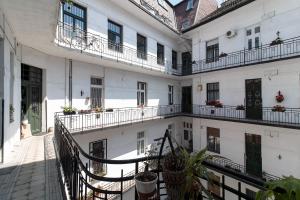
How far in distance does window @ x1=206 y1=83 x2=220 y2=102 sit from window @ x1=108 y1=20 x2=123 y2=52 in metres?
7.31

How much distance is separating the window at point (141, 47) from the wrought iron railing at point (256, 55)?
4.58m

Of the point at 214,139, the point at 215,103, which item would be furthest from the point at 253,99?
the point at 214,139

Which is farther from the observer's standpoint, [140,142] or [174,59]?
[174,59]

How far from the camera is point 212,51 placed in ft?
48.2

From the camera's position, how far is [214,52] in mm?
14531

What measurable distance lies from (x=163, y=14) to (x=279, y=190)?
17385 millimetres

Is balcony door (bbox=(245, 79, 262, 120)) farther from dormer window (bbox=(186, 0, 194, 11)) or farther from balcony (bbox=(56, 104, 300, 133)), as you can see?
dormer window (bbox=(186, 0, 194, 11))

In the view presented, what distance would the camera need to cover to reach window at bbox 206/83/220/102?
46.5ft

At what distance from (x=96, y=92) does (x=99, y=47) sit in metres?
2.57

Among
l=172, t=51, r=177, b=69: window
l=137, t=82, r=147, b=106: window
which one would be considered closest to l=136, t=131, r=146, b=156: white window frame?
l=137, t=82, r=147, b=106: window

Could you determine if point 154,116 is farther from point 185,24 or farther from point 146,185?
point 146,185

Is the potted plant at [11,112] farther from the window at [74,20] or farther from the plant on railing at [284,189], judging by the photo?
the plant on railing at [284,189]

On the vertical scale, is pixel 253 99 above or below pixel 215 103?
above

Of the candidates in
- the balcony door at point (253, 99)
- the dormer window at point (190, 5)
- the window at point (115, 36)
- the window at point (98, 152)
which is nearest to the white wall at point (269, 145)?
the balcony door at point (253, 99)
